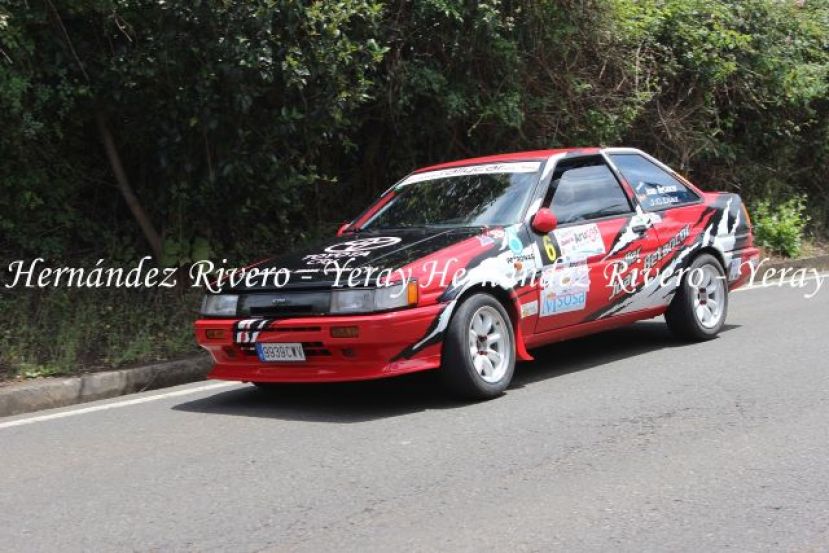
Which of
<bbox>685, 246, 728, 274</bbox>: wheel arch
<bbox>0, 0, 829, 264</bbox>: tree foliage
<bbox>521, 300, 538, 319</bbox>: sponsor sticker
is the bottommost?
<bbox>521, 300, 538, 319</bbox>: sponsor sticker

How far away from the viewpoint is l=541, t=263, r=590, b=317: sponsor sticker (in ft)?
24.2

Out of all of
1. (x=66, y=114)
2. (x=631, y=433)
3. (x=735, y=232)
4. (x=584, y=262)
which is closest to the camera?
(x=631, y=433)

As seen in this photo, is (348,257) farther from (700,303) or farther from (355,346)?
(700,303)

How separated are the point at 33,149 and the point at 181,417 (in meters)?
4.07

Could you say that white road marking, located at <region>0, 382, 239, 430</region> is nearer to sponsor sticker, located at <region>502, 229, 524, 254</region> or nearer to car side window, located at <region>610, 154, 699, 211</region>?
sponsor sticker, located at <region>502, 229, 524, 254</region>

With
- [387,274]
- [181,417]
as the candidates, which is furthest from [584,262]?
[181,417]

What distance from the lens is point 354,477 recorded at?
17.6 ft

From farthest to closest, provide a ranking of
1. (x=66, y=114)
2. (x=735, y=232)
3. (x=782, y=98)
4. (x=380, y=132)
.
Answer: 1. (x=782, y=98)
2. (x=380, y=132)
3. (x=66, y=114)
4. (x=735, y=232)

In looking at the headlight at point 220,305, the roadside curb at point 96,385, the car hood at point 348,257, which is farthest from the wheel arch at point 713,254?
the roadside curb at point 96,385

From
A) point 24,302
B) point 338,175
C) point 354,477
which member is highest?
point 338,175

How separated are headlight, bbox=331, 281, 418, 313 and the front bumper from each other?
0.16 ft

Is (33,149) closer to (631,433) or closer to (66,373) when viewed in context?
(66,373)

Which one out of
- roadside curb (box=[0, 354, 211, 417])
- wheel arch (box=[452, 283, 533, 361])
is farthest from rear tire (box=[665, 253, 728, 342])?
roadside curb (box=[0, 354, 211, 417])

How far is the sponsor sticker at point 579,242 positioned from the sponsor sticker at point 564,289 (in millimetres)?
86
